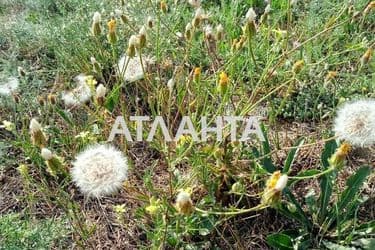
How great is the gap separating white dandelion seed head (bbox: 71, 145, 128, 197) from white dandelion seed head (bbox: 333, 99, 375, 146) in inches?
27.3

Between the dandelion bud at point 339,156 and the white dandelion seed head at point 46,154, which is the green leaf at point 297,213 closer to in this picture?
the dandelion bud at point 339,156

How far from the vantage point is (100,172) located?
154 centimetres

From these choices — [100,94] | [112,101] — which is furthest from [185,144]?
[112,101]

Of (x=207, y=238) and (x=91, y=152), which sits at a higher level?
(x=91, y=152)

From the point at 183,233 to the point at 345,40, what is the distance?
1456 mm

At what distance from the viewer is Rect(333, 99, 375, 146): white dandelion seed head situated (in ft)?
5.32

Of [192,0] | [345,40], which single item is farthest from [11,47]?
[345,40]

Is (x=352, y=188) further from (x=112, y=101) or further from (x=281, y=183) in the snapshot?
(x=112, y=101)

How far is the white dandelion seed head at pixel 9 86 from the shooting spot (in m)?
2.20

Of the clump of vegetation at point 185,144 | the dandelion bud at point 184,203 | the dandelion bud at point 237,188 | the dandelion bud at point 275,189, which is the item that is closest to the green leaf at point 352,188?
the clump of vegetation at point 185,144

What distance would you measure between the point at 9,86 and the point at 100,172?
894 millimetres

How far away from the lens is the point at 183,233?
1.67 metres

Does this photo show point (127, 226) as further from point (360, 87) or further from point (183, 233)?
point (360, 87)

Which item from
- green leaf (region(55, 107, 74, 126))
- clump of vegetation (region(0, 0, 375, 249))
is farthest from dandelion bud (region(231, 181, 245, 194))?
green leaf (region(55, 107, 74, 126))
